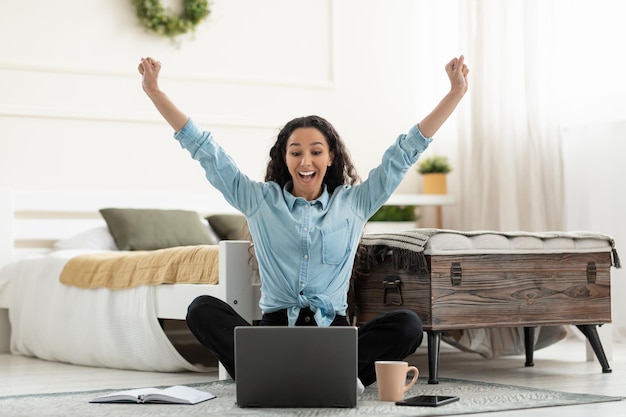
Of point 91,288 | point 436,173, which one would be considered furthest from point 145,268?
point 436,173

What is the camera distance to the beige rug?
7.65 feet

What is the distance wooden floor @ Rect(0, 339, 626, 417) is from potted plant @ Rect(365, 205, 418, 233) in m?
1.43

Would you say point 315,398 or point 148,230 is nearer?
point 315,398

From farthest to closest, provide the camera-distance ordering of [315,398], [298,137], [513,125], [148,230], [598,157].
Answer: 1. [513,125]
2. [598,157]
3. [148,230]
4. [298,137]
5. [315,398]

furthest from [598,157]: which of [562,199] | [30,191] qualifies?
[30,191]

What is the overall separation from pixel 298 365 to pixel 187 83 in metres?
2.96

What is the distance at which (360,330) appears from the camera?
9.11 ft

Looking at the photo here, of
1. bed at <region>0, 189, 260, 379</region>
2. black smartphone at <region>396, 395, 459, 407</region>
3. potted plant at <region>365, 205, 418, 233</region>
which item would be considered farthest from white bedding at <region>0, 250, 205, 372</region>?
potted plant at <region>365, 205, 418, 233</region>

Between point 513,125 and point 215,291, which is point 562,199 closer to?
point 513,125

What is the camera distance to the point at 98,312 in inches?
143

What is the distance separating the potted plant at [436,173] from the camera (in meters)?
5.48

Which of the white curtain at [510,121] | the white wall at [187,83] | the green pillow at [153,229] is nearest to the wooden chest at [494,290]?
the green pillow at [153,229]

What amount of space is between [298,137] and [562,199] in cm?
226

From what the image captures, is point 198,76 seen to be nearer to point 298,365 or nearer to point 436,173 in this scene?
point 436,173
